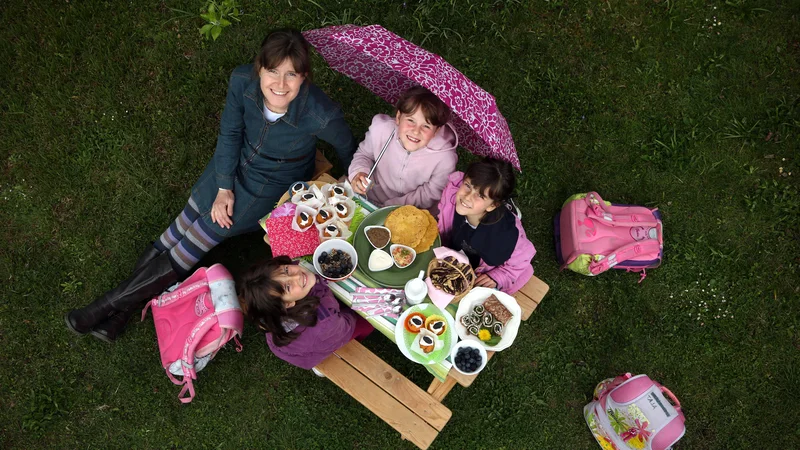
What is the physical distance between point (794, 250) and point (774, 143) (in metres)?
1.20

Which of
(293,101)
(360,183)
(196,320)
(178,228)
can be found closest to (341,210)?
(360,183)

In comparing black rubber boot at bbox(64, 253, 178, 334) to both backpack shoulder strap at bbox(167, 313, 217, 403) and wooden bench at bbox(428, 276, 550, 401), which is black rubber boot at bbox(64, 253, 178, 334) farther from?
wooden bench at bbox(428, 276, 550, 401)

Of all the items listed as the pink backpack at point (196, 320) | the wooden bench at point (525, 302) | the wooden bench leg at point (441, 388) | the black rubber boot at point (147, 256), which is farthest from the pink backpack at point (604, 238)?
the black rubber boot at point (147, 256)

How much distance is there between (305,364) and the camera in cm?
379

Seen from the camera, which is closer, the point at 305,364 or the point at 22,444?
the point at 305,364

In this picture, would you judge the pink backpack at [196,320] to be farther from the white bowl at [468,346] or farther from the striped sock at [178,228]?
the white bowl at [468,346]

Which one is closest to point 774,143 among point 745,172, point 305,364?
point 745,172

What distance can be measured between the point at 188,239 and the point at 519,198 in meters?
3.36

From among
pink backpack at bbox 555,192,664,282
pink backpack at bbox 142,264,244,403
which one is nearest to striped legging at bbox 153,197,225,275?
pink backpack at bbox 142,264,244,403

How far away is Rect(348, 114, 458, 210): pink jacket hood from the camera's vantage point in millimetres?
4094

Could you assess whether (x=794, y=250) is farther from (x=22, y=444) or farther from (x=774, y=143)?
(x=22, y=444)

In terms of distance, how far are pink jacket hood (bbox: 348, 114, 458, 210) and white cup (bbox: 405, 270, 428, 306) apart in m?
0.99

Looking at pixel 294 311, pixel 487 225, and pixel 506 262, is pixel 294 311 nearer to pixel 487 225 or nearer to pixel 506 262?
pixel 487 225

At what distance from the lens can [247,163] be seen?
4438 millimetres
